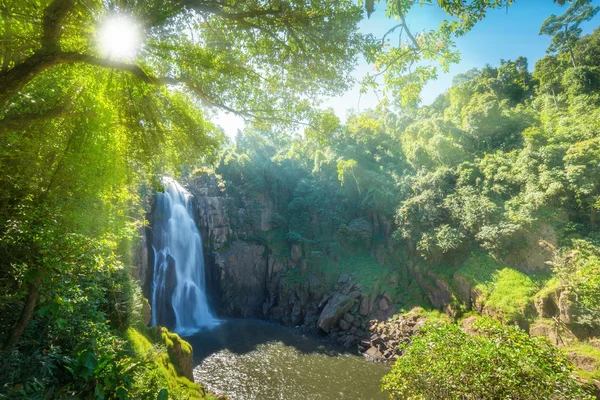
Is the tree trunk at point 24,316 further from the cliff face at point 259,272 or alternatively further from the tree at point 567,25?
the tree at point 567,25

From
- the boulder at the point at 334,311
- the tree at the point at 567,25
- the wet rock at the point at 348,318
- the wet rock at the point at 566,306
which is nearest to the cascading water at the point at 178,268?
the boulder at the point at 334,311

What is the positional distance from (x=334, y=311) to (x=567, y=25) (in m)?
41.0

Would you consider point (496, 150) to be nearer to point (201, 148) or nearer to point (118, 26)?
point (201, 148)

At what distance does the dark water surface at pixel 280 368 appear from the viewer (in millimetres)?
12414

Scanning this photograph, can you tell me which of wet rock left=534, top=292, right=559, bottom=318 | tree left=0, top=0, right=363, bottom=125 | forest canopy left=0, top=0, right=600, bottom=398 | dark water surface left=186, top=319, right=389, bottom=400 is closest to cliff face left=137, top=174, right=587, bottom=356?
wet rock left=534, top=292, right=559, bottom=318

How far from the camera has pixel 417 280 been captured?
70.2ft

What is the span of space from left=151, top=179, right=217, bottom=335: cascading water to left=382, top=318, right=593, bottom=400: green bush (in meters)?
19.3

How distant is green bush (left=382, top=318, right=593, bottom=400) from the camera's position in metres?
4.89

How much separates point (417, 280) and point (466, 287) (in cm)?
425

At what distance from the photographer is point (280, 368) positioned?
48.0ft

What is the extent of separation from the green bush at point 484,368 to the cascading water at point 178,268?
19324mm

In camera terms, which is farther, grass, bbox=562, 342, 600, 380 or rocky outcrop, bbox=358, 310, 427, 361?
rocky outcrop, bbox=358, 310, 427, 361

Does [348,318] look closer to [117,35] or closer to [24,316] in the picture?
[24,316]

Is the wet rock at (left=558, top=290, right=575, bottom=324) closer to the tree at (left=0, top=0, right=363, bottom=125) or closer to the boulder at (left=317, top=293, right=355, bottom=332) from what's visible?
the boulder at (left=317, top=293, right=355, bottom=332)
